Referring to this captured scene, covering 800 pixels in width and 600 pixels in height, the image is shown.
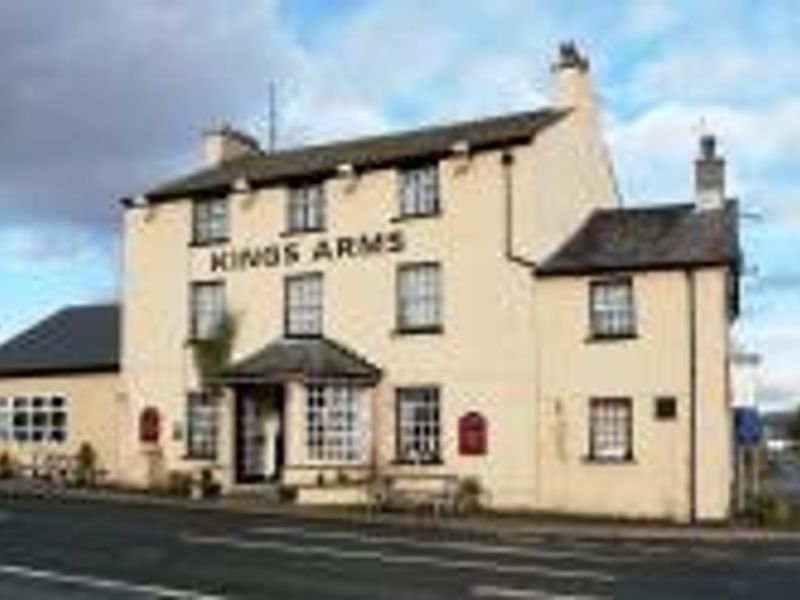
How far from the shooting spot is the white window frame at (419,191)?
39656mm

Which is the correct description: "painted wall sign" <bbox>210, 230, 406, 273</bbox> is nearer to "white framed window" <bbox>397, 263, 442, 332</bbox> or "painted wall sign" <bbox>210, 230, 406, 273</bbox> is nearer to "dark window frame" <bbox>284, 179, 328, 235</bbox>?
"dark window frame" <bbox>284, 179, 328, 235</bbox>

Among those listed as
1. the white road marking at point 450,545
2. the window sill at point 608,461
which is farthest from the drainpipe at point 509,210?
the white road marking at point 450,545

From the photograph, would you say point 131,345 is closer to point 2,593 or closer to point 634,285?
point 634,285

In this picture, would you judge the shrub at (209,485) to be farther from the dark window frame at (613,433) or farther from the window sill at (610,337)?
the window sill at (610,337)

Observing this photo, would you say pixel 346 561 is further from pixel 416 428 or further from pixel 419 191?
pixel 419 191

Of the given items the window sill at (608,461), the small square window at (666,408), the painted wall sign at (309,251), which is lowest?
the window sill at (608,461)

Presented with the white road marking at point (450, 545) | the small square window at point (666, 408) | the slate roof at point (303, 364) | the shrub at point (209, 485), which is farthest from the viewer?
the shrub at point (209, 485)

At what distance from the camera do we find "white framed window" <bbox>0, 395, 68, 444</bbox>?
4750cm

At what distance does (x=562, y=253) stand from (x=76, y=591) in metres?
21.2

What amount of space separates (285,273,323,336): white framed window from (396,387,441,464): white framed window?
10.2ft

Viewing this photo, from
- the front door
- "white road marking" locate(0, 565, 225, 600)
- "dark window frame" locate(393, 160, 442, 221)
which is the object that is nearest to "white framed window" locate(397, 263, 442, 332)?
"dark window frame" locate(393, 160, 442, 221)

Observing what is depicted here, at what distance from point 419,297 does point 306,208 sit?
4220mm

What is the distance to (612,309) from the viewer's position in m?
37.2

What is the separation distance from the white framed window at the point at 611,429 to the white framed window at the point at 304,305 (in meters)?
7.65
